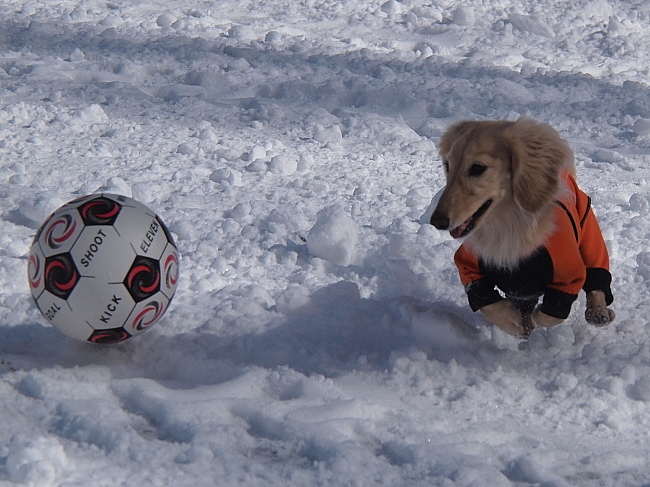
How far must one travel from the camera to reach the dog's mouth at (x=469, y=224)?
9.07 ft

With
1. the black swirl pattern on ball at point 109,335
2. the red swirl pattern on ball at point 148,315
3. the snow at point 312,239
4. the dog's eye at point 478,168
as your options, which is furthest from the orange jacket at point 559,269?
the black swirl pattern on ball at point 109,335

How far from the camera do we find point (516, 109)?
17.6 ft

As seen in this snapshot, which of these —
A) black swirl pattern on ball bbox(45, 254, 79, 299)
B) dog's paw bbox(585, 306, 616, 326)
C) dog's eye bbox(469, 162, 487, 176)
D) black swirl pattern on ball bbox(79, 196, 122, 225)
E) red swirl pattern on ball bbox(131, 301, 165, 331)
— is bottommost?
red swirl pattern on ball bbox(131, 301, 165, 331)

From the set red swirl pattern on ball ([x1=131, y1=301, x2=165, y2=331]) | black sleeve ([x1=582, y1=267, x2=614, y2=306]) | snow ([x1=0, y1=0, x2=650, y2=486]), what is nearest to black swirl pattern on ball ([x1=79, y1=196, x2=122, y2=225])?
red swirl pattern on ball ([x1=131, y1=301, x2=165, y2=331])

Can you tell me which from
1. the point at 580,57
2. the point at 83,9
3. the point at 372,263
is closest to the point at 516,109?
the point at 580,57

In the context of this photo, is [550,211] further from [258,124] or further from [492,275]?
[258,124]

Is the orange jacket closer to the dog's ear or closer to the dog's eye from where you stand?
the dog's ear

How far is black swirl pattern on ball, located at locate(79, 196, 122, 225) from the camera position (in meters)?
2.74

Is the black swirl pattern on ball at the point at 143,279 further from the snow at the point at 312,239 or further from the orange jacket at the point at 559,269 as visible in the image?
the orange jacket at the point at 559,269

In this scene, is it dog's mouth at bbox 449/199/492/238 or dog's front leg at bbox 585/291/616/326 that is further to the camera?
dog's front leg at bbox 585/291/616/326

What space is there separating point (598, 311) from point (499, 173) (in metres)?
0.77

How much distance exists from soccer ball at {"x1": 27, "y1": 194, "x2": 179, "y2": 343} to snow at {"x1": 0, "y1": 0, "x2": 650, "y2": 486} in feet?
0.66

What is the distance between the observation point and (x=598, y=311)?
306 centimetres

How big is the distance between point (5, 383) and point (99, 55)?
388 centimetres
